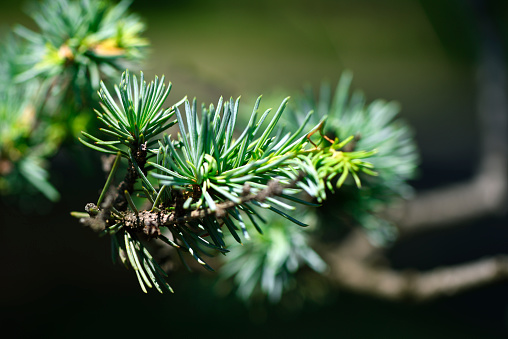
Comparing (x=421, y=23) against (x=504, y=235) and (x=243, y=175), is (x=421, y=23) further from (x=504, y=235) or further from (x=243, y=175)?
(x=243, y=175)

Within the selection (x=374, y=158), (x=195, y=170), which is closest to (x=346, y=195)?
(x=374, y=158)

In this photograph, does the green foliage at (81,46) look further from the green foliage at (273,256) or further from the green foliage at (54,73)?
the green foliage at (273,256)

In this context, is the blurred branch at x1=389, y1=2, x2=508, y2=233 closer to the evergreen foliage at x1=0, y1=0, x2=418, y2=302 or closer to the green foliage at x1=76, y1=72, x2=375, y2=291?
the evergreen foliage at x1=0, y1=0, x2=418, y2=302

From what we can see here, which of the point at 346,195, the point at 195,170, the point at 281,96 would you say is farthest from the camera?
the point at 281,96

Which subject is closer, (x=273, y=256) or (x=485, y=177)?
(x=273, y=256)

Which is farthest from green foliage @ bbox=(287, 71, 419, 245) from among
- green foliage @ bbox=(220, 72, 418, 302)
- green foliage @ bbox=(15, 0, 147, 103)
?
green foliage @ bbox=(15, 0, 147, 103)

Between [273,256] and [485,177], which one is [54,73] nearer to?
[273,256]
